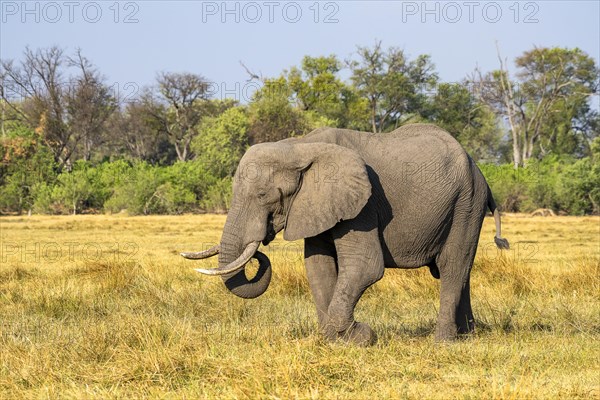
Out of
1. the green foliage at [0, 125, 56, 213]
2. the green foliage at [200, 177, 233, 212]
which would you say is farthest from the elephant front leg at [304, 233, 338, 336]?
the green foliage at [0, 125, 56, 213]

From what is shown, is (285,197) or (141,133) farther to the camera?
(141,133)

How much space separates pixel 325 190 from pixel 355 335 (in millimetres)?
1078

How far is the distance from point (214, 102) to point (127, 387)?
181 feet

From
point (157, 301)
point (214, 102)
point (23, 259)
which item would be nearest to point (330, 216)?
point (157, 301)

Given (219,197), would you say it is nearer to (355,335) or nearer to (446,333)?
(446,333)

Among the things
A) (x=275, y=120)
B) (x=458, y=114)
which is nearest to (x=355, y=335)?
(x=275, y=120)

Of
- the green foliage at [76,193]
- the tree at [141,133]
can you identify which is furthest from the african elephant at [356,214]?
the tree at [141,133]

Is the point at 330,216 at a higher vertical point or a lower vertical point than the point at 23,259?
higher

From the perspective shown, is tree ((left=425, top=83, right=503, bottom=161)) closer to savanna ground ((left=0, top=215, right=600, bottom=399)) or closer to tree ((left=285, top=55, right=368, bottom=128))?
tree ((left=285, top=55, right=368, bottom=128))

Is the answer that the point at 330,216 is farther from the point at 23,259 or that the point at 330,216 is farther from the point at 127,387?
the point at 23,259

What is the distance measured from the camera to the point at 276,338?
669 centimetres

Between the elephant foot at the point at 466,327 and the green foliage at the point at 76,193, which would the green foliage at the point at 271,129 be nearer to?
the green foliage at the point at 76,193

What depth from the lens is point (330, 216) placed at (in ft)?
21.9

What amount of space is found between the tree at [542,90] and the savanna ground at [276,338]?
40271mm
